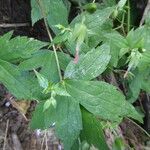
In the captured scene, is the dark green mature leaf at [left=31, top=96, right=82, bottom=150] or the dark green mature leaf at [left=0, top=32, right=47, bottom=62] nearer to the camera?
the dark green mature leaf at [left=31, top=96, right=82, bottom=150]

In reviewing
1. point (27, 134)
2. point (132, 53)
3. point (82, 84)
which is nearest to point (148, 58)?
point (132, 53)

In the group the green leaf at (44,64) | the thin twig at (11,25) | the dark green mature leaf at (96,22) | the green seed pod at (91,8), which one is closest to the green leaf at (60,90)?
the green leaf at (44,64)

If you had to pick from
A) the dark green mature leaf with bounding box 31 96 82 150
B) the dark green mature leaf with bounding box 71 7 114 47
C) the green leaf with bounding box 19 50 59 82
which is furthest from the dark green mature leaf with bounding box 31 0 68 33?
the dark green mature leaf with bounding box 31 96 82 150

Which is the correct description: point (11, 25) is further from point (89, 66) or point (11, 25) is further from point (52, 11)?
point (89, 66)

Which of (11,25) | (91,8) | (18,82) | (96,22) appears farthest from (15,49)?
(11,25)

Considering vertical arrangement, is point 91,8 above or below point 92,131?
above

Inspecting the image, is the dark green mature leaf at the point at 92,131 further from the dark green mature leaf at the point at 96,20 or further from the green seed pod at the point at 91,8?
the green seed pod at the point at 91,8

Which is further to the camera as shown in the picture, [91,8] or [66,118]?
[91,8]

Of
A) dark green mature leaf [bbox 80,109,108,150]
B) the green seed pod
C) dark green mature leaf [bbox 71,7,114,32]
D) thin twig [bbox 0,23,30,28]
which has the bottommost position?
thin twig [bbox 0,23,30,28]

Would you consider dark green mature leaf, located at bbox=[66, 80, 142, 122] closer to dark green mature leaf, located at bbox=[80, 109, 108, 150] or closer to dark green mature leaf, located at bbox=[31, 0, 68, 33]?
dark green mature leaf, located at bbox=[80, 109, 108, 150]
